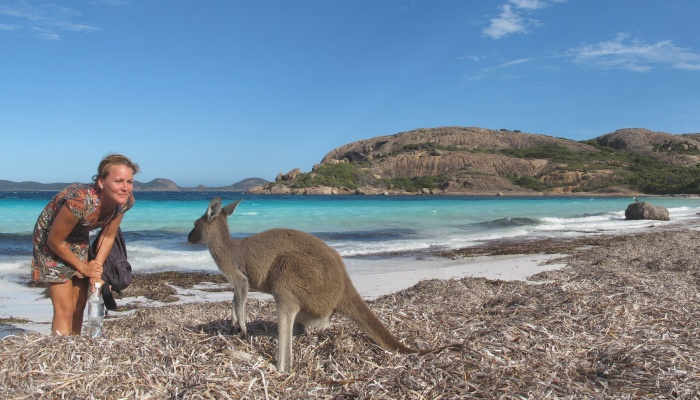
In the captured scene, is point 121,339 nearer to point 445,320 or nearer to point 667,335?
point 445,320

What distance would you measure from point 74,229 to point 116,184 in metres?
0.71

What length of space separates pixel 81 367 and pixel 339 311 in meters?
1.80

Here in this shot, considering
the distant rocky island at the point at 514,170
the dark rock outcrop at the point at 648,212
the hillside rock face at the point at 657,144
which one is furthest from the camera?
the hillside rock face at the point at 657,144

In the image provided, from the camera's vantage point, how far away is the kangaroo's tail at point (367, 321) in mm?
3469

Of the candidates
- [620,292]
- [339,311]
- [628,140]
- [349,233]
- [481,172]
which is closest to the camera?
[339,311]

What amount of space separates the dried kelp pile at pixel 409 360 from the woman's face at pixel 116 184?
1.31 metres

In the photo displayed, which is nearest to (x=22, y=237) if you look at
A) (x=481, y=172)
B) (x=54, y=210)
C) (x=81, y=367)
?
(x=54, y=210)

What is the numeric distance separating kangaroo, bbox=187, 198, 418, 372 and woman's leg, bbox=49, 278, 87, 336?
179 cm

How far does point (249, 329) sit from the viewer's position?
428cm

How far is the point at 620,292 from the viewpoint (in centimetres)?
564

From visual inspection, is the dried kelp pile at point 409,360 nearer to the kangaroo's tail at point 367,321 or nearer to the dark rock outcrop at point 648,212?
the kangaroo's tail at point 367,321

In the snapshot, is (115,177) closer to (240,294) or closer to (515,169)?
(240,294)

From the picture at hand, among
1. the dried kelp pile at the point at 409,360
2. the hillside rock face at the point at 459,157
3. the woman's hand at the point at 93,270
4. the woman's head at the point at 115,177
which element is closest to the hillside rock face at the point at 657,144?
the hillside rock face at the point at 459,157

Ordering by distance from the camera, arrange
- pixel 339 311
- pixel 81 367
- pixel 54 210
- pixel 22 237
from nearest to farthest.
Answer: pixel 81 367
pixel 339 311
pixel 54 210
pixel 22 237
